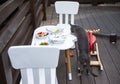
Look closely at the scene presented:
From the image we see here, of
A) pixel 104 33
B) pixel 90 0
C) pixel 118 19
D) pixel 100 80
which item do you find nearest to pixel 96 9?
pixel 90 0

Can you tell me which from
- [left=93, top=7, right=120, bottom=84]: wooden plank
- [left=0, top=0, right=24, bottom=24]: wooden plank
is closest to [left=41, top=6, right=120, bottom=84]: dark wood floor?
[left=93, top=7, right=120, bottom=84]: wooden plank

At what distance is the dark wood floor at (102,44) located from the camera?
103 inches

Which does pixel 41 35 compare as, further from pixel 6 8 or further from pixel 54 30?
pixel 6 8

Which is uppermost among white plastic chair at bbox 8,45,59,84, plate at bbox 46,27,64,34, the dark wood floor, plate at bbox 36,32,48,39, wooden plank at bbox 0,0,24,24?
wooden plank at bbox 0,0,24,24

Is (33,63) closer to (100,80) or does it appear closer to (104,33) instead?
(100,80)

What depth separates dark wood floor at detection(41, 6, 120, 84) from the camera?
8.60ft

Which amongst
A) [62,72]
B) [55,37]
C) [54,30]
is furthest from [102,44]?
[55,37]

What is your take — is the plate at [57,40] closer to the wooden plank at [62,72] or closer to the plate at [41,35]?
the plate at [41,35]

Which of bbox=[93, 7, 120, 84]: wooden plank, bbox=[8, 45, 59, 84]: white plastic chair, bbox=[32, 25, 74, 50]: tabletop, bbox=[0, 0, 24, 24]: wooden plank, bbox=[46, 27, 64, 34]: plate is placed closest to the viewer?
bbox=[8, 45, 59, 84]: white plastic chair

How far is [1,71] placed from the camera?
1753 mm

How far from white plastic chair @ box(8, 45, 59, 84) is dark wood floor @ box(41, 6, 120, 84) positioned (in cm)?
93

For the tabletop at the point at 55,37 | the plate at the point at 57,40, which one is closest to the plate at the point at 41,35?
the tabletop at the point at 55,37

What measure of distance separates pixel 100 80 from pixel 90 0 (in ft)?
14.3

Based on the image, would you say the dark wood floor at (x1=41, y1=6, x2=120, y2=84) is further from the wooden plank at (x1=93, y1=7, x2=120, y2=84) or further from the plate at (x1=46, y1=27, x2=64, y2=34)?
the plate at (x1=46, y1=27, x2=64, y2=34)
